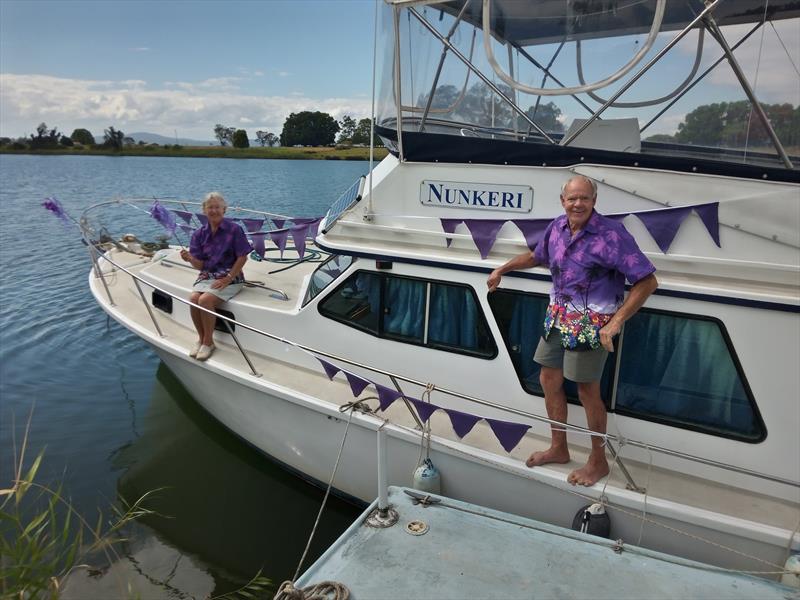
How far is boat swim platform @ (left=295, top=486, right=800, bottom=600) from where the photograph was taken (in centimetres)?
270

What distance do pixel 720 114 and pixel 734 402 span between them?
69.7 inches

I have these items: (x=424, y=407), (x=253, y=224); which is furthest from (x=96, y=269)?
(x=424, y=407)

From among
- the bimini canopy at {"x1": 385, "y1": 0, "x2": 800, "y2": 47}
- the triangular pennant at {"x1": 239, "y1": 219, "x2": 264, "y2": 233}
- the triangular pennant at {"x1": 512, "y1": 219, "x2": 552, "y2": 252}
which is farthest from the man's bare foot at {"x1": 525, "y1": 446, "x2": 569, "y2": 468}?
the triangular pennant at {"x1": 239, "y1": 219, "x2": 264, "y2": 233}

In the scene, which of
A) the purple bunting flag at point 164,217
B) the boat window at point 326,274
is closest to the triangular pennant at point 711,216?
the boat window at point 326,274

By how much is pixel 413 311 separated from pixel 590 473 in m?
1.63

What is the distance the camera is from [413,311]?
4074 mm

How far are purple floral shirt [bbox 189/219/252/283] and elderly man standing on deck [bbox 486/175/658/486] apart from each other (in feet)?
9.12

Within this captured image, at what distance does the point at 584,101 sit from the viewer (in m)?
3.97

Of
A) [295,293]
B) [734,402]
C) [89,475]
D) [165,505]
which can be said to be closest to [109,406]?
[89,475]

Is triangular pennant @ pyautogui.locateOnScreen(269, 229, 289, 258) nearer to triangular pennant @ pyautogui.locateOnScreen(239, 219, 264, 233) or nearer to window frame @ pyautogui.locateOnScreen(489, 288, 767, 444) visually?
triangular pennant @ pyautogui.locateOnScreen(239, 219, 264, 233)

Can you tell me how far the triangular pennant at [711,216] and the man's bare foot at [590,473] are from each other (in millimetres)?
1501

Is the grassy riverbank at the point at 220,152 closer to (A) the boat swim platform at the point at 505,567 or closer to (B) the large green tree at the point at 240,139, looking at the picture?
(B) the large green tree at the point at 240,139

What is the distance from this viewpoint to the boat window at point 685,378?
3203 mm

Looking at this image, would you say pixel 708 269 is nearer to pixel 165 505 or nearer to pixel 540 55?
pixel 540 55
